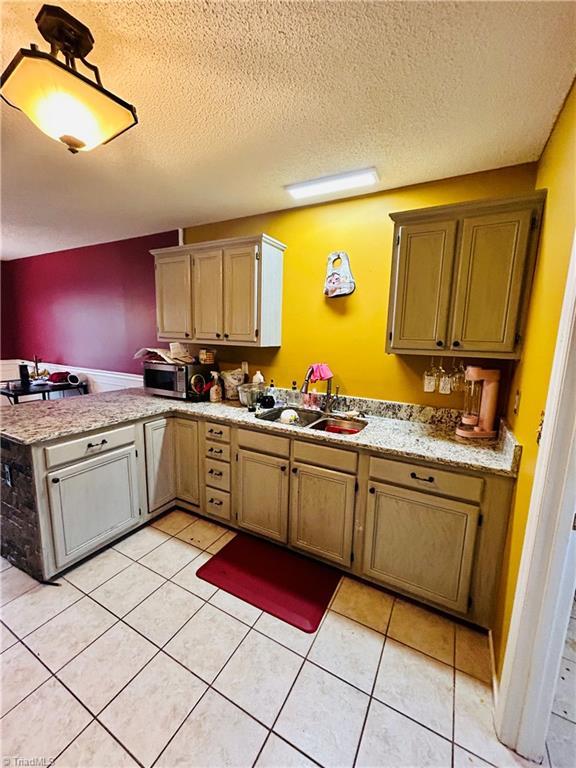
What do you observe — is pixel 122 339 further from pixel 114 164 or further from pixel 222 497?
pixel 222 497

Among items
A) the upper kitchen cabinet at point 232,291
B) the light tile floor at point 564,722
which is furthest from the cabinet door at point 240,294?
the light tile floor at point 564,722

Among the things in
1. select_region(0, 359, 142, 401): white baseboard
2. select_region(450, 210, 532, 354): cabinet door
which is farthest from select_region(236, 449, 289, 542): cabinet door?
select_region(0, 359, 142, 401): white baseboard

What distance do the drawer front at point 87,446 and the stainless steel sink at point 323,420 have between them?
93 centimetres

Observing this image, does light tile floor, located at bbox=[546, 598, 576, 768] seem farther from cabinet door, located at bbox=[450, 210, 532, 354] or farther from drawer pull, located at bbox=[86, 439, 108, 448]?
drawer pull, located at bbox=[86, 439, 108, 448]

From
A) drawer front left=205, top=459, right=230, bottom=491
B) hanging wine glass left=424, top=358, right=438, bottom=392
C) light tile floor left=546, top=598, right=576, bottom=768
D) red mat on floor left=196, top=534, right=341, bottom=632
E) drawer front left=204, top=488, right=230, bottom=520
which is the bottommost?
light tile floor left=546, top=598, right=576, bottom=768

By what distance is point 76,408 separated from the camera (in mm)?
2340

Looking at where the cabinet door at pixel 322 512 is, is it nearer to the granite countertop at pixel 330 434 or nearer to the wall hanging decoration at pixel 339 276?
the granite countertop at pixel 330 434

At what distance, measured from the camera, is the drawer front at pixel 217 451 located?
7.59 feet

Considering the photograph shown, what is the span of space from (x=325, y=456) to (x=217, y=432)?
85 cm

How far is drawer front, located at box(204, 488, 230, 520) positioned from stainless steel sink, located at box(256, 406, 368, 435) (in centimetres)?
68

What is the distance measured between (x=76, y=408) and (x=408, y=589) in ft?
8.21

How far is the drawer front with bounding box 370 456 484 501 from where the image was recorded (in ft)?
5.08

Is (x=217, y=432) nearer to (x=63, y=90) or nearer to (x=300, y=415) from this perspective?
(x=300, y=415)

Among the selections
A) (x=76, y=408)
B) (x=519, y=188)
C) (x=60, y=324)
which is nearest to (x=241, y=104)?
(x=519, y=188)
